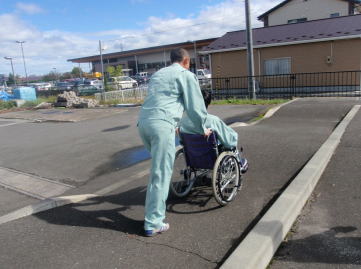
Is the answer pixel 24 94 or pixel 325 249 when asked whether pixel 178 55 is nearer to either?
pixel 325 249

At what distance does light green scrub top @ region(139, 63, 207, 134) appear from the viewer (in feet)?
11.0

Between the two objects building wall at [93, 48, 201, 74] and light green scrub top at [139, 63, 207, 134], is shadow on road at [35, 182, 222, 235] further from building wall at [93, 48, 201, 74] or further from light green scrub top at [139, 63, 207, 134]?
building wall at [93, 48, 201, 74]

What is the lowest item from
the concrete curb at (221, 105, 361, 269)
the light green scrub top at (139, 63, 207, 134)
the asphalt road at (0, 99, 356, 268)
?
the asphalt road at (0, 99, 356, 268)

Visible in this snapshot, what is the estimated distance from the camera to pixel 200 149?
13.3ft

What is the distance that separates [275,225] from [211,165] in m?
1.14

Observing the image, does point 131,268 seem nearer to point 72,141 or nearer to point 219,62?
point 72,141

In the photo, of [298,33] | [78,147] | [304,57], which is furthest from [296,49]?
[78,147]

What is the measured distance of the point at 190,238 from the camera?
3336 millimetres

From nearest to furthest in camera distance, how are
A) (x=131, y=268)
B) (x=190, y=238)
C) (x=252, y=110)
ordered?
(x=131, y=268) < (x=190, y=238) < (x=252, y=110)

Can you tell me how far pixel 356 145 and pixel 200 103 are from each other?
397cm

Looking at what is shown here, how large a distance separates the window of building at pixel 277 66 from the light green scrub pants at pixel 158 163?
1732 cm

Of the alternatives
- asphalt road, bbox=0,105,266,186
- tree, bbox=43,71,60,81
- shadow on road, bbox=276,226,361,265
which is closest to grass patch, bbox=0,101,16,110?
asphalt road, bbox=0,105,266,186

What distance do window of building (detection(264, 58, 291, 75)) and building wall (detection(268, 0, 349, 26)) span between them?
33.6 feet

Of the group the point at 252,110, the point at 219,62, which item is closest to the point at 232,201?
the point at 252,110
